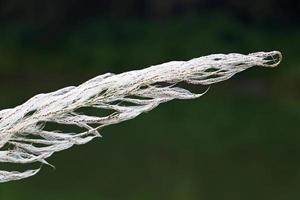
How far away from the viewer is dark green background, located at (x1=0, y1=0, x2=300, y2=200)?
343 inches

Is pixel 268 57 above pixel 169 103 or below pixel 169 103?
below

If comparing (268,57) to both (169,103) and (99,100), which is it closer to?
(99,100)

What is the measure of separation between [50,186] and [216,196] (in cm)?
152

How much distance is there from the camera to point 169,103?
15320 millimetres

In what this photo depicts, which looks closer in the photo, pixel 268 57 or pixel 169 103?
pixel 268 57

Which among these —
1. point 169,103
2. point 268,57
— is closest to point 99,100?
point 268,57

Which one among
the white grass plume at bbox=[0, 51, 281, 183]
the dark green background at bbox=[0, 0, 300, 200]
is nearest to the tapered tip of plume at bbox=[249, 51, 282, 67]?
the white grass plume at bbox=[0, 51, 281, 183]

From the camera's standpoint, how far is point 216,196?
820cm

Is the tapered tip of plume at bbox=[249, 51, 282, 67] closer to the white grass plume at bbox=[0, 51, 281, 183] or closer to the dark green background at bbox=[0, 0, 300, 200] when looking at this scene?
the white grass plume at bbox=[0, 51, 281, 183]

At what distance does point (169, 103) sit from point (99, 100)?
14.5 meters

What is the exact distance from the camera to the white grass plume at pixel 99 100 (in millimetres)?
854

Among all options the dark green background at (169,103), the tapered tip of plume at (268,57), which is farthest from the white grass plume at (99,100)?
the dark green background at (169,103)

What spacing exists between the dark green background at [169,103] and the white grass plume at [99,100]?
7.11 m

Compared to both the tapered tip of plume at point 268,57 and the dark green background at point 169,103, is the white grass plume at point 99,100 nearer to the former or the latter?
the tapered tip of plume at point 268,57
